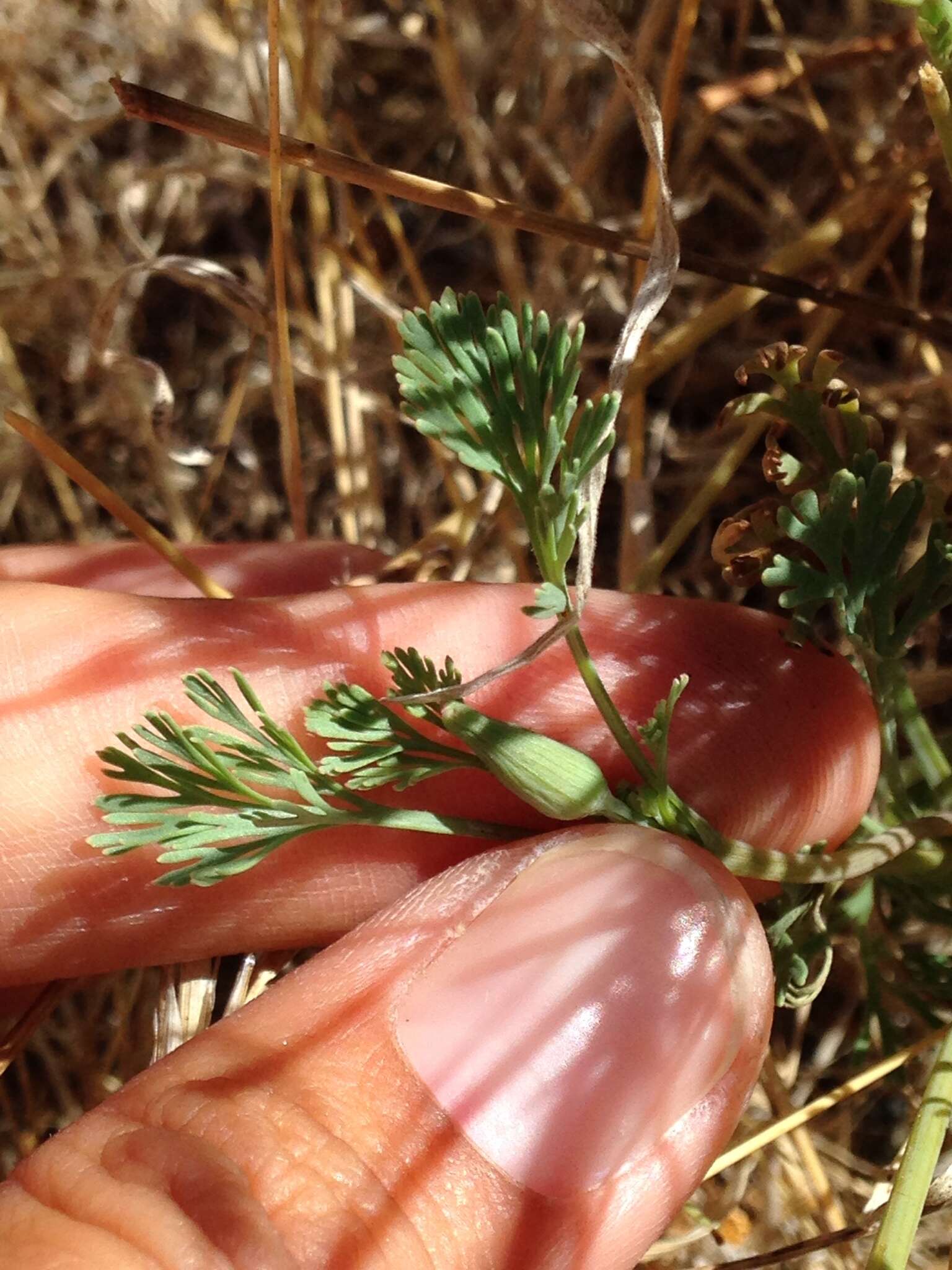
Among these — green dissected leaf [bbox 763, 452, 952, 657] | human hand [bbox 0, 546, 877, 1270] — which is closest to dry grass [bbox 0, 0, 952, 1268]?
human hand [bbox 0, 546, 877, 1270]

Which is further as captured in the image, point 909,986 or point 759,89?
point 759,89

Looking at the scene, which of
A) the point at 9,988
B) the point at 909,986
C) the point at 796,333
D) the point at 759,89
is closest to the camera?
the point at 909,986

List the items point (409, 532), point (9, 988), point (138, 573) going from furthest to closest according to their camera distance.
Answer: point (409, 532)
point (138, 573)
point (9, 988)

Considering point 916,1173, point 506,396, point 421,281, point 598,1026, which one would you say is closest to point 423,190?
point 506,396

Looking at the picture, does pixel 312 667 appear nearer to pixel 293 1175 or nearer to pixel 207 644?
pixel 207 644

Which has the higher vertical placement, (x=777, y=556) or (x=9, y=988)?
(x=777, y=556)

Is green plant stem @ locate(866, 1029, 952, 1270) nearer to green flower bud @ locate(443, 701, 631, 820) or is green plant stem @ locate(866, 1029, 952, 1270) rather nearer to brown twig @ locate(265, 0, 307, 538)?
green flower bud @ locate(443, 701, 631, 820)

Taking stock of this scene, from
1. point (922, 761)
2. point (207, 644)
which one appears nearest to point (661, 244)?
point (922, 761)

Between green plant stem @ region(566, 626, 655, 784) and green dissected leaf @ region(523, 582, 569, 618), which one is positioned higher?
green dissected leaf @ region(523, 582, 569, 618)

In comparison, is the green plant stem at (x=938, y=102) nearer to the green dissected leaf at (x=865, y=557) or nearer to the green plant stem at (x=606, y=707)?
the green dissected leaf at (x=865, y=557)
